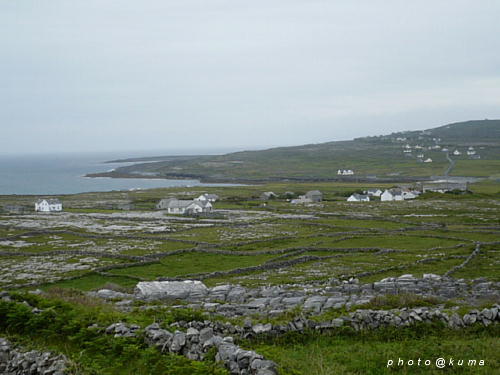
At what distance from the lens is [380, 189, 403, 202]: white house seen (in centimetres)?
10638

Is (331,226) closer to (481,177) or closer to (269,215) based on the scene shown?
(269,215)

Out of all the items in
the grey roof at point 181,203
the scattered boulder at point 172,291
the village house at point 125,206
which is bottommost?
the village house at point 125,206

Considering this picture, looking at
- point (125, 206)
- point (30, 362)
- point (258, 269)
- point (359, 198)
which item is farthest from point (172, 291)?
point (359, 198)

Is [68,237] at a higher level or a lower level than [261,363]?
lower

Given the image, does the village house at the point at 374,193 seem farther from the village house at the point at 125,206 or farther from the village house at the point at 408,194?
the village house at the point at 125,206

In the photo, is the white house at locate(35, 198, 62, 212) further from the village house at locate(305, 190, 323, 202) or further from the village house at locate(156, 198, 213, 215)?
the village house at locate(305, 190, 323, 202)

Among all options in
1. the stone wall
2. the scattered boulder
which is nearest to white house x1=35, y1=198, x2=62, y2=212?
the scattered boulder

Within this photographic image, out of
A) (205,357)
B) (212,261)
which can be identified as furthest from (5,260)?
(205,357)

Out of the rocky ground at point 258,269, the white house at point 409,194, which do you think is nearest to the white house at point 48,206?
the rocky ground at point 258,269

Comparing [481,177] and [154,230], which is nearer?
[154,230]

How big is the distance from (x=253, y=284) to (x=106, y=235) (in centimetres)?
3406

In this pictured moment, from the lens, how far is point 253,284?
30.7 m

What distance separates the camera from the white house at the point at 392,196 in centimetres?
10638

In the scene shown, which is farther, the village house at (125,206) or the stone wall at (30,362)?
the village house at (125,206)
